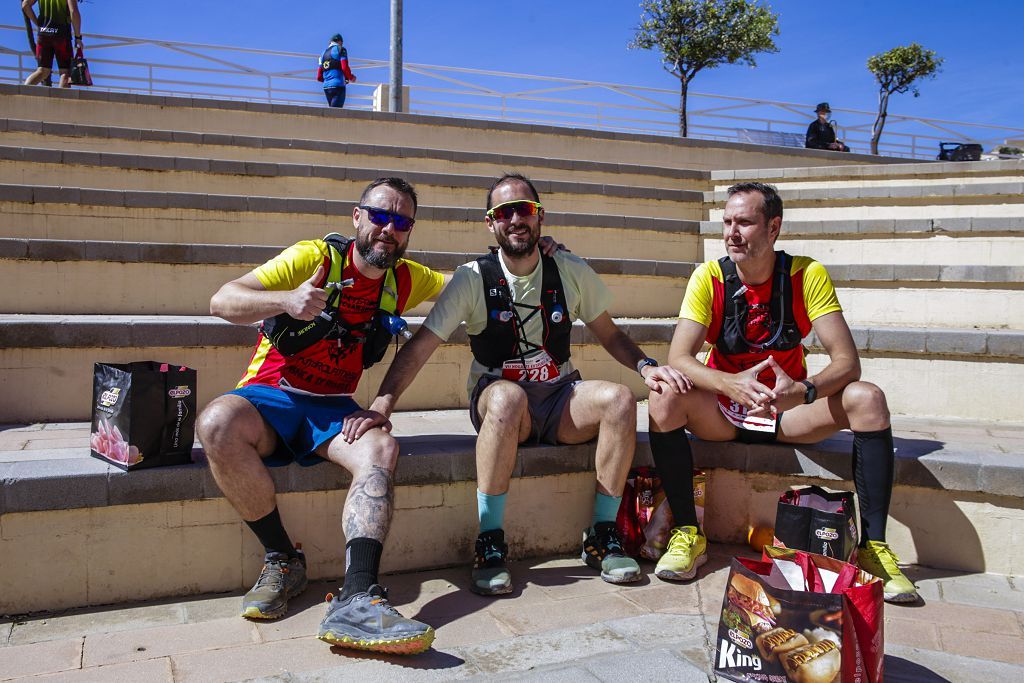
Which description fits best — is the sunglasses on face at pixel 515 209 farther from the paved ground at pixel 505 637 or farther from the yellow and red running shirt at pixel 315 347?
the paved ground at pixel 505 637

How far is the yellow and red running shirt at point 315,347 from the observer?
10.8ft

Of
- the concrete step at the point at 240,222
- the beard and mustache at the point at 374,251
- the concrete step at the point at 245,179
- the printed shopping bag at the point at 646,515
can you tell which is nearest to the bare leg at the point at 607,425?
the printed shopping bag at the point at 646,515

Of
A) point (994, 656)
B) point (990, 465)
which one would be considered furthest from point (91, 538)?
point (990, 465)

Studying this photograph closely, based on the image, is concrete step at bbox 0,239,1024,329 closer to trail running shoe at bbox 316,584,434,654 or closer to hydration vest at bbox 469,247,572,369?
hydration vest at bbox 469,247,572,369

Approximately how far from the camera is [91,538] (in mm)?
2998

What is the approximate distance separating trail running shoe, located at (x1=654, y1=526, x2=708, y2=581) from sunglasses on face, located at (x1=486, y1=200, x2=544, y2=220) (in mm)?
1508

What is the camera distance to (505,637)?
9.18 ft

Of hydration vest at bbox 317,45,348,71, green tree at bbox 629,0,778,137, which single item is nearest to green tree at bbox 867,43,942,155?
green tree at bbox 629,0,778,137

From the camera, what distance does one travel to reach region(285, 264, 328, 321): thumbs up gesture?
297 centimetres

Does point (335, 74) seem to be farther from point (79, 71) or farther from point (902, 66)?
point (902, 66)

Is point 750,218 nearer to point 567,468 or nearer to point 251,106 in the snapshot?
point 567,468

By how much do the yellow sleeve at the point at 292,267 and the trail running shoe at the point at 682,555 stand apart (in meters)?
Result: 1.87

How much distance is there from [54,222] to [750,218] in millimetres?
4467

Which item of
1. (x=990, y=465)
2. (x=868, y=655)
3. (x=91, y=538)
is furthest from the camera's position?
(x=990, y=465)
